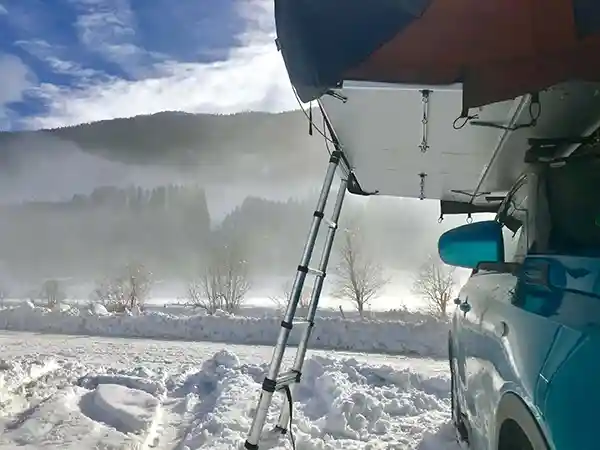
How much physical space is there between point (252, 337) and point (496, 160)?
10.2 metres

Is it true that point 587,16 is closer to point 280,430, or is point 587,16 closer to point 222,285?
point 280,430

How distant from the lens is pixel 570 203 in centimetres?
224

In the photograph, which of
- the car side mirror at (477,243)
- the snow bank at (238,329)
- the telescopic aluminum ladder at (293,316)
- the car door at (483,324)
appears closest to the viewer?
the car door at (483,324)

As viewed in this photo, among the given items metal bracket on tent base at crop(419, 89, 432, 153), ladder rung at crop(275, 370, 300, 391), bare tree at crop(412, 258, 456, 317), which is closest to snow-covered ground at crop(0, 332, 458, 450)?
ladder rung at crop(275, 370, 300, 391)

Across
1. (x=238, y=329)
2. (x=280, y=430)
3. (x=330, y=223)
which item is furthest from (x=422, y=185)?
(x=238, y=329)

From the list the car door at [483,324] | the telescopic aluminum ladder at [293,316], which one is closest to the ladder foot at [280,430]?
the telescopic aluminum ladder at [293,316]

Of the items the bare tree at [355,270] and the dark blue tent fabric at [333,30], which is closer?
the dark blue tent fabric at [333,30]

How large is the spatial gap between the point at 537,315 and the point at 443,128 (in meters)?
1.67

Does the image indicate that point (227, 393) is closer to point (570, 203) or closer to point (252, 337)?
point (570, 203)

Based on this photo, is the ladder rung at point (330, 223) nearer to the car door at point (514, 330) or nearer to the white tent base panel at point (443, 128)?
the white tent base panel at point (443, 128)

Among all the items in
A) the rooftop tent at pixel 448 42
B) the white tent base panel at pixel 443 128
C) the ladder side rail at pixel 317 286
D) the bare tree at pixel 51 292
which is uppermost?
the rooftop tent at pixel 448 42

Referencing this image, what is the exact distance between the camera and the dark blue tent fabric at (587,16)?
70.4 inches

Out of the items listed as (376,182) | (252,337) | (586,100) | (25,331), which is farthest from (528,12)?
(25,331)

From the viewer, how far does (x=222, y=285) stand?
75.4ft
